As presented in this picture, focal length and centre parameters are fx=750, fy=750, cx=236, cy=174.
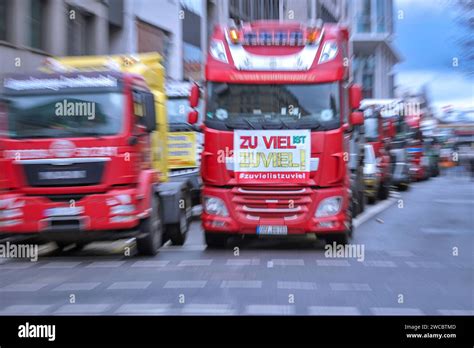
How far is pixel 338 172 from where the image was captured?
12031 millimetres

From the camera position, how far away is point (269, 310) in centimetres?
730

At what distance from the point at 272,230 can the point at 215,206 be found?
1021 millimetres

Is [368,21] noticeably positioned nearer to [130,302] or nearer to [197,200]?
[197,200]

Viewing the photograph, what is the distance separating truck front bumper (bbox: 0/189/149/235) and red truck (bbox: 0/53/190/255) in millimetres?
15

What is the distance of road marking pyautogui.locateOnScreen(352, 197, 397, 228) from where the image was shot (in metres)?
18.4

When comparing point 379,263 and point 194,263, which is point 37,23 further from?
point 379,263

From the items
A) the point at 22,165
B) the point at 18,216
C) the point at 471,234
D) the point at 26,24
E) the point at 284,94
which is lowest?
the point at 471,234

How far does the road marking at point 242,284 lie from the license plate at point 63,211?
285 cm

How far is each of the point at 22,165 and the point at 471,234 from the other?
9540mm

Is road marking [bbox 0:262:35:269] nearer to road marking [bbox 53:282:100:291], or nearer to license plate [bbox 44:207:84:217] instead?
license plate [bbox 44:207:84:217]

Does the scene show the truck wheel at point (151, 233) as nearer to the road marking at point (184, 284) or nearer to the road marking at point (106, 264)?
the road marking at point (106, 264)

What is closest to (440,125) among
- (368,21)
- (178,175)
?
(368,21)

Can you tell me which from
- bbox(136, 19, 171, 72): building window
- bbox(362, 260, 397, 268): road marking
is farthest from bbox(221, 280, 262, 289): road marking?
bbox(136, 19, 171, 72): building window
